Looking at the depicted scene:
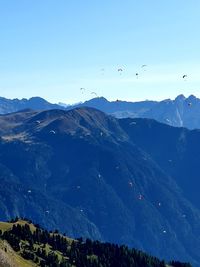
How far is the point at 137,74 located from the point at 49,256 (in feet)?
234

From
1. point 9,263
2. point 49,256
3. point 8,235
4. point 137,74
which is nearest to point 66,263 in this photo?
point 49,256

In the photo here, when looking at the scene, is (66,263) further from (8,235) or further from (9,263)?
(9,263)

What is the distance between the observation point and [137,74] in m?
189

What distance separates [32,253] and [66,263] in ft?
47.0

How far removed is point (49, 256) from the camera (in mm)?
194875

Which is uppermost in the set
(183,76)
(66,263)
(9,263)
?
(183,76)

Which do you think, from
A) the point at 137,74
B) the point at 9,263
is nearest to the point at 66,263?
the point at 9,263

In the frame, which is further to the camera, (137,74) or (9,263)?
(137,74)

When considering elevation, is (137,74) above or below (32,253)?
above

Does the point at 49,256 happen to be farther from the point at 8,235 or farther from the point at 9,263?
the point at 9,263

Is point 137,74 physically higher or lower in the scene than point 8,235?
higher

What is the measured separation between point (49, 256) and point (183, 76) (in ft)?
258

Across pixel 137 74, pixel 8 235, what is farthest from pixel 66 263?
pixel 137 74

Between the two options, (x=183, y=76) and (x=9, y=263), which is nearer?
(x=9, y=263)
